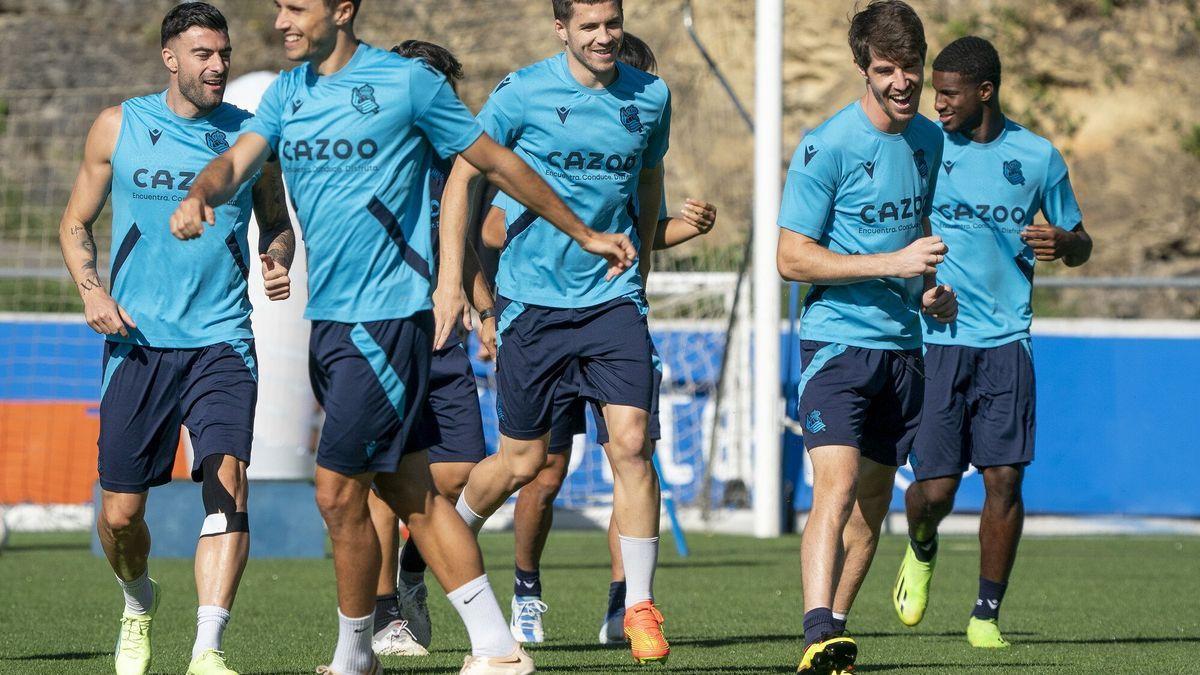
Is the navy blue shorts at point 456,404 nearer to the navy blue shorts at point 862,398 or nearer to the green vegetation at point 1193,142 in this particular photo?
the navy blue shorts at point 862,398

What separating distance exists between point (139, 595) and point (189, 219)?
1.87 meters

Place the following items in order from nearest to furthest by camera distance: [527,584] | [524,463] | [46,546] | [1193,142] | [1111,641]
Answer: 1. [524,463]
2. [1111,641]
3. [527,584]
4. [46,546]
5. [1193,142]

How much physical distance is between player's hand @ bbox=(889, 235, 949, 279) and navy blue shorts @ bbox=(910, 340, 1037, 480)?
1916mm

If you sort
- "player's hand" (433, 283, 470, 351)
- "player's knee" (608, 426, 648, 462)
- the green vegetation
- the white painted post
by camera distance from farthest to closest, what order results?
the green vegetation
the white painted post
"player's knee" (608, 426, 648, 462)
"player's hand" (433, 283, 470, 351)

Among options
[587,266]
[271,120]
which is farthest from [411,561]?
[271,120]

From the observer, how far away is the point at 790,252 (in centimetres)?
573

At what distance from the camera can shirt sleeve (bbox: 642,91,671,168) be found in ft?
20.6

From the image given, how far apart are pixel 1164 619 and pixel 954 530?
6.17 meters

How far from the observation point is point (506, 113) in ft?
20.3

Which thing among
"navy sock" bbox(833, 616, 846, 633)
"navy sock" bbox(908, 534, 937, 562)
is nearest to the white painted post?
"navy sock" bbox(908, 534, 937, 562)

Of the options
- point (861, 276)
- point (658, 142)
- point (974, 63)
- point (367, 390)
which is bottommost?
point (367, 390)

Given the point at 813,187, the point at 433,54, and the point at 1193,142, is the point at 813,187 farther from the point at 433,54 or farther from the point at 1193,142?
the point at 1193,142

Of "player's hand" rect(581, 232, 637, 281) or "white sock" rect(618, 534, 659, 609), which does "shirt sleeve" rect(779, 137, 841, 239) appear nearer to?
"player's hand" rect(581, 232, 637, 281)

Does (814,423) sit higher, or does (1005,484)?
(814,423)
